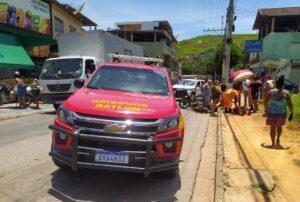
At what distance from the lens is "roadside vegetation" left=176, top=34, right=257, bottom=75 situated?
267 ft

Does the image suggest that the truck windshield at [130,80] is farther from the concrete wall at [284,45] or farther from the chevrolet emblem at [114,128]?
the concrete wall at [284,45]

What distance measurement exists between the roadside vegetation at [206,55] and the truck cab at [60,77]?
27.5m

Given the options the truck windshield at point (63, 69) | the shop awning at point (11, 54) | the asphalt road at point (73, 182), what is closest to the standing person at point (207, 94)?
the truck windshield at point (63, 69)

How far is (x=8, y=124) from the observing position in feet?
40.2

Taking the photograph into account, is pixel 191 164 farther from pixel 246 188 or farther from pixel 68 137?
pixel 68 137

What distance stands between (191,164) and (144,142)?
300cm

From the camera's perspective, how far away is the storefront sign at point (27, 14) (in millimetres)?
23297

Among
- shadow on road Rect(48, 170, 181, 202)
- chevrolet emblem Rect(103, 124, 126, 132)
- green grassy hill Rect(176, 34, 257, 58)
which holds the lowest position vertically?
shadow on road Rect(48, 170, 181, 202)

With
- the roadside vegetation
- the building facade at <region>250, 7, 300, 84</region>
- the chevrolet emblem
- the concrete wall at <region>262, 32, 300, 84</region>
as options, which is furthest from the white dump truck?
the concrete wall at <region>262, 32, 300, 84</region>

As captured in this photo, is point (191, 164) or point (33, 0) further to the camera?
point (33, 0)

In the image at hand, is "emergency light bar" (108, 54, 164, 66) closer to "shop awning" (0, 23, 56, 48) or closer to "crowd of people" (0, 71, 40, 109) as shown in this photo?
"crowd of people" (0, 71, 40, 109)

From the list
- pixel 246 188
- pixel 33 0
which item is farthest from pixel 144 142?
pixel 33 0

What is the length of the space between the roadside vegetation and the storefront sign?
19.8 meters

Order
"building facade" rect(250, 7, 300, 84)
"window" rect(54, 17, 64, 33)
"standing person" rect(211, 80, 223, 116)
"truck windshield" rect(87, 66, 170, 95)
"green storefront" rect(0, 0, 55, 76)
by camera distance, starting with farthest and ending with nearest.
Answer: "building facade" rect(250, 7, 300, 84) → "window" rect(54, 17, 64, 33) → "green storefront" rect(0, 0, 55, 76) → "standing person" rect(211, 80, 223, 116) → "truck windshield" rect(87, 66, 170, 95)
